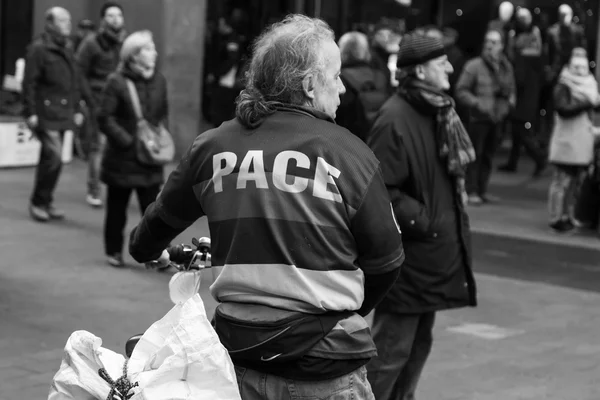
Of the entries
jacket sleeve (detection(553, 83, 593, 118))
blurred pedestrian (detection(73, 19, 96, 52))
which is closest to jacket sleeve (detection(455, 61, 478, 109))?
jacket sleeve (detection(553, 83, 593, 118))

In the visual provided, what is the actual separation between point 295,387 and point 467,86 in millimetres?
10373

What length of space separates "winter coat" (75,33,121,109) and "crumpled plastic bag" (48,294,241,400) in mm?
9753

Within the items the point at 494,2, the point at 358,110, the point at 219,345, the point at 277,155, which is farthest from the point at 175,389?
the point at 494,2

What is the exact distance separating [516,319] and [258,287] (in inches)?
199

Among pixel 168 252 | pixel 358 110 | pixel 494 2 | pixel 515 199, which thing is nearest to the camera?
pixel 168 252

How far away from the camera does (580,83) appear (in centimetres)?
1139

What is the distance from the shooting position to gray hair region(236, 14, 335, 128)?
126 inches

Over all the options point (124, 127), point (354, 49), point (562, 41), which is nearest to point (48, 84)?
point (124, 127)

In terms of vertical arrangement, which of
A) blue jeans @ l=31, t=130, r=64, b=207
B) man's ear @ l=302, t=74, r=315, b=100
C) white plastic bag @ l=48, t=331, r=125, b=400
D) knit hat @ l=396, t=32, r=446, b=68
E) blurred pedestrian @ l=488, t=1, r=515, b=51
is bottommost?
blue jeans @ l=31, t=130, r=64, b=207

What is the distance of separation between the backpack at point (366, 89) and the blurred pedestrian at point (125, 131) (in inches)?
61.7

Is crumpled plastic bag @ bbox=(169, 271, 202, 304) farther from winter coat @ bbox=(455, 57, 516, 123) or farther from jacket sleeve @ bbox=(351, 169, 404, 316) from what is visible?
winter coat @ bbox=(455, 57, 516, 123)

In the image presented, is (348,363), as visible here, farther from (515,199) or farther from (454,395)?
Answer: (515,199)

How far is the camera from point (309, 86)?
10.7 feet

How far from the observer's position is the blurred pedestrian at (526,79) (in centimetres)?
1584
